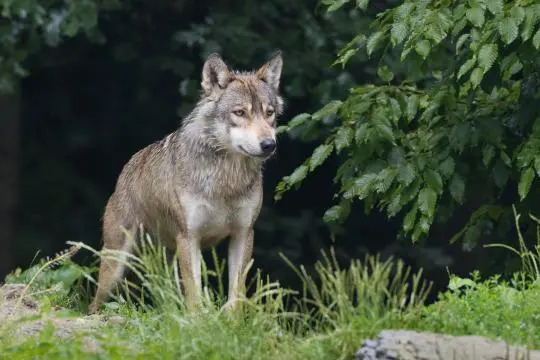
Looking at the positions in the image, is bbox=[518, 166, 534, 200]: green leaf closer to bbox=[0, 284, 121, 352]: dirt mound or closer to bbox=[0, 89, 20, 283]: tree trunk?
bbox=[0, 284, 121, 352]: dirt mound

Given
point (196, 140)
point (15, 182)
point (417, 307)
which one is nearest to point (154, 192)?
point (196, 140)

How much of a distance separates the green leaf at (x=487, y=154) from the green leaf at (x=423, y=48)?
43.4 inches

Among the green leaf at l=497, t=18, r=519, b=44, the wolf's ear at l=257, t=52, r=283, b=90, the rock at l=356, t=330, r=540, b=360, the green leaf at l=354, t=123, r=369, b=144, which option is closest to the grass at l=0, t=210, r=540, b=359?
the rock at l=356, t=330, r=540, b=360

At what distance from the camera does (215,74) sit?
9570 millimetres

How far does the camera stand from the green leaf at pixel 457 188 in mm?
9422

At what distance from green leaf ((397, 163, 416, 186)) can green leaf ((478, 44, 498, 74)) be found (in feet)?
3.28

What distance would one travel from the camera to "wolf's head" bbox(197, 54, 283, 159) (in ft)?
30.0

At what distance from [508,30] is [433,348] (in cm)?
273

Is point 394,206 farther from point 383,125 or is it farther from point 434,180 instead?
point 383,125

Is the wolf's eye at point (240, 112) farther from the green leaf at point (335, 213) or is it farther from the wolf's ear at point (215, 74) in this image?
the green leaf at point (335, 213)

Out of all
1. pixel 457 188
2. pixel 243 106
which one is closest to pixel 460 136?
pixel 457 188

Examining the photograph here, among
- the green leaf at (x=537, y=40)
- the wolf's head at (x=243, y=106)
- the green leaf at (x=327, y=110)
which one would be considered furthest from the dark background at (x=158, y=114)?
the green leaf at (x=537, y=40)

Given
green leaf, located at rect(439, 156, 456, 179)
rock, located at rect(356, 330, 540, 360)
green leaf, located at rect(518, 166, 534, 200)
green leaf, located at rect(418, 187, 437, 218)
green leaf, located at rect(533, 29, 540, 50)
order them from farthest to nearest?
1. green leaf, located at rect(439, 156, 456, 179)
2. green leaf, located at rect(418, 187, 437, 218)
3. green leaf, located at rect(518, 166, 534, 200)
4. green leaf, located at rect(533, 29, 540, 50)
5. rock, located at rect(356, 330, 540, 360)

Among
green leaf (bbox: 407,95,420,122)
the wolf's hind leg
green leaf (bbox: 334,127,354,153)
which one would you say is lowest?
the wolf's hind leg
